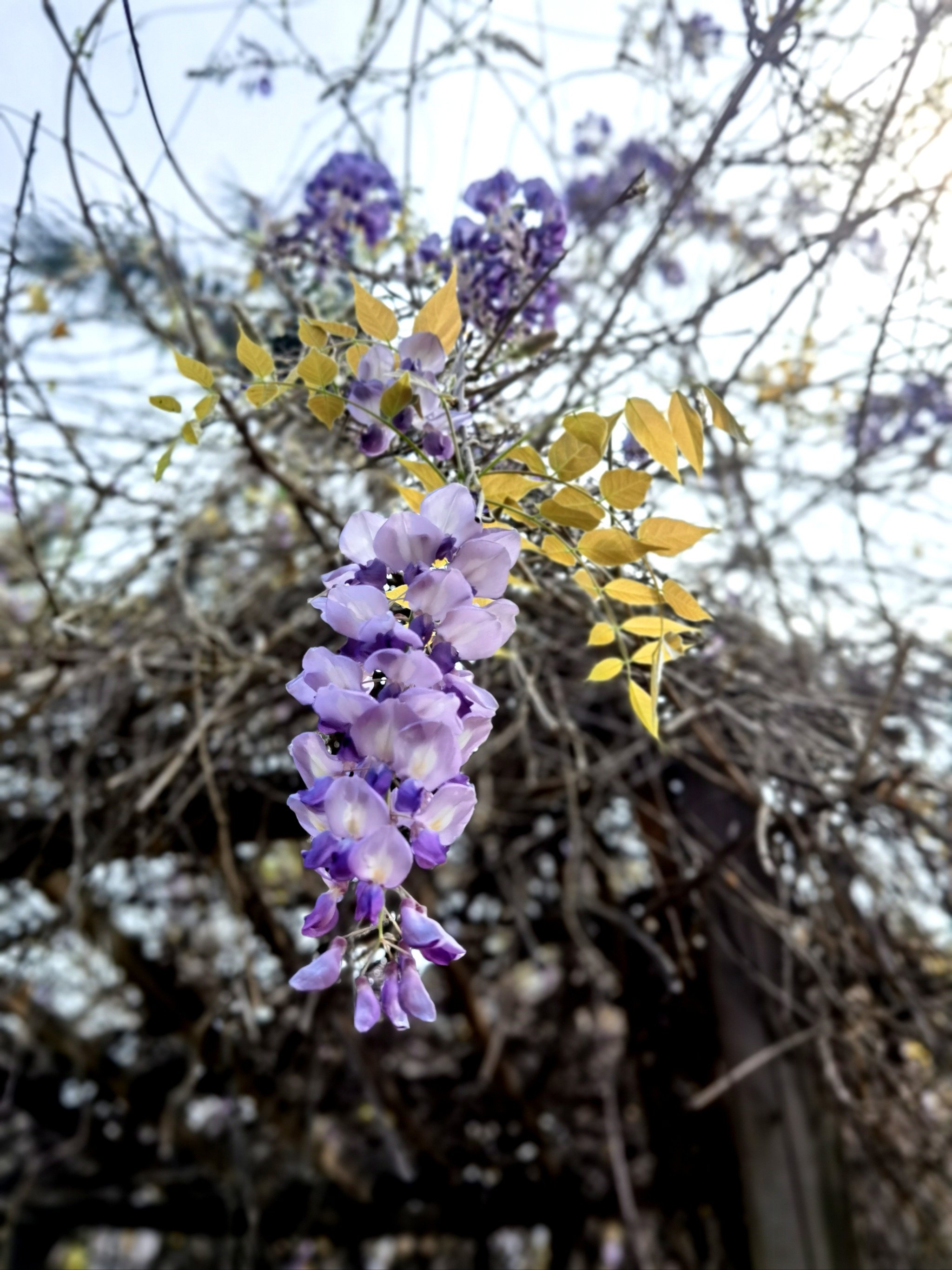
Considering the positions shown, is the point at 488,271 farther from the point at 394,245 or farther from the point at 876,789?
the point at 876,789

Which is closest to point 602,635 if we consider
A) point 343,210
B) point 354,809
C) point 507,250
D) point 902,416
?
point 354,809

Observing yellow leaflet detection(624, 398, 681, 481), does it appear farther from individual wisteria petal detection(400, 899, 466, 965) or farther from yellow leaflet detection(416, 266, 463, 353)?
individual wisteria petal detection(400, 899, 466, 965)

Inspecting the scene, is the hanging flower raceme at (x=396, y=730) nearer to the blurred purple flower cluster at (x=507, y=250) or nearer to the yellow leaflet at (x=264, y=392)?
the yellow leaflet at (x=264, y=392)

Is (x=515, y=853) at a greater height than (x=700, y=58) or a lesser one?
lesser

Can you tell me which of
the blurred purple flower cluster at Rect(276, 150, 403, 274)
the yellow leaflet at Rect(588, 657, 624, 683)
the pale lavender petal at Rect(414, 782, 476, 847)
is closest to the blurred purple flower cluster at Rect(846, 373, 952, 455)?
the blurred purple flower cluster at Rect(276, 150, 403, 274)

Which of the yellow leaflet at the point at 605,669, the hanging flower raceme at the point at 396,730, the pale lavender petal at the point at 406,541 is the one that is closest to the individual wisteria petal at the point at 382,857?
the hanging flower raceme at the point at 396,730

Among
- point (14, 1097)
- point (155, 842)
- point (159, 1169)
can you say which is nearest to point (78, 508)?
point (155, 842)
